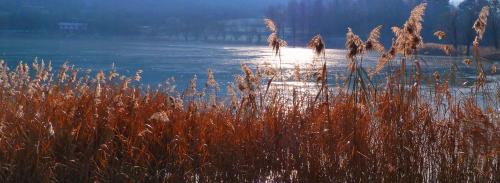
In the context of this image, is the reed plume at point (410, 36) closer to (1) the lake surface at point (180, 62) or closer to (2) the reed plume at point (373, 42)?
(2) the reed plume at point (373, 42)

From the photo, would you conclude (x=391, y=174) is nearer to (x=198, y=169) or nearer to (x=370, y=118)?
(x=370, y=118)

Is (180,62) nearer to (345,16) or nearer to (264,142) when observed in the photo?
(264,142)

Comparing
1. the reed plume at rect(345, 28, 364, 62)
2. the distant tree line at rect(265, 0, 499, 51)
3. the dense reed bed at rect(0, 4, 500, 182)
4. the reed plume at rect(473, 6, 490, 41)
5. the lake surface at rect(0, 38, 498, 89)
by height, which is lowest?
the lake surface at rect(0, 38, 498, 89)

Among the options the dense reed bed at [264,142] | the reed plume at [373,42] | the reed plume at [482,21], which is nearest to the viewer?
the dense reed bed at [264,142]

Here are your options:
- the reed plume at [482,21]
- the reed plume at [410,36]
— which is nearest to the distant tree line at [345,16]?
the reed plume at [482,21]

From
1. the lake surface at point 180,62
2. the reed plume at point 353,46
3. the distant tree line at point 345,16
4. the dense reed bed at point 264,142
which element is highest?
the distant tree line at point 345,16

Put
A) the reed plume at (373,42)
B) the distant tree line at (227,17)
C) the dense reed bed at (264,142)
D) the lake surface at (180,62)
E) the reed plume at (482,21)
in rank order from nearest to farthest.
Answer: the dense reed bed at (264,142) < the reed plume at (373,42) < the reed plume at (482,21) < the lake surface at (180,62) < the distant tree line at (227,17)

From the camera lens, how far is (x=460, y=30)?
5297 cm

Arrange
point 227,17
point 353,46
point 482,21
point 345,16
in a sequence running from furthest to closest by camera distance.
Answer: point 227,17
point 345,16
point 482,21
point 353,46

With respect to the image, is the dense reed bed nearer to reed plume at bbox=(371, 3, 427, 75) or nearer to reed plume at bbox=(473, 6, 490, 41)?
reed plume at bbox=(371, 3, 427, 75)

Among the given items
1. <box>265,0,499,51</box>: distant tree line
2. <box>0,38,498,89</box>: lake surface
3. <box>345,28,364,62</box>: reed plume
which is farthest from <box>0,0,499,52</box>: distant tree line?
<box>345,28,364,62</box>: reed plume

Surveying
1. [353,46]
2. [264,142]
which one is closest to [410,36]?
[353,46]

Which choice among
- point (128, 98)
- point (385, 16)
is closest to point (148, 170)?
point (128, 98)

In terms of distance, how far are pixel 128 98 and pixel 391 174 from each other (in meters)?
1.84
